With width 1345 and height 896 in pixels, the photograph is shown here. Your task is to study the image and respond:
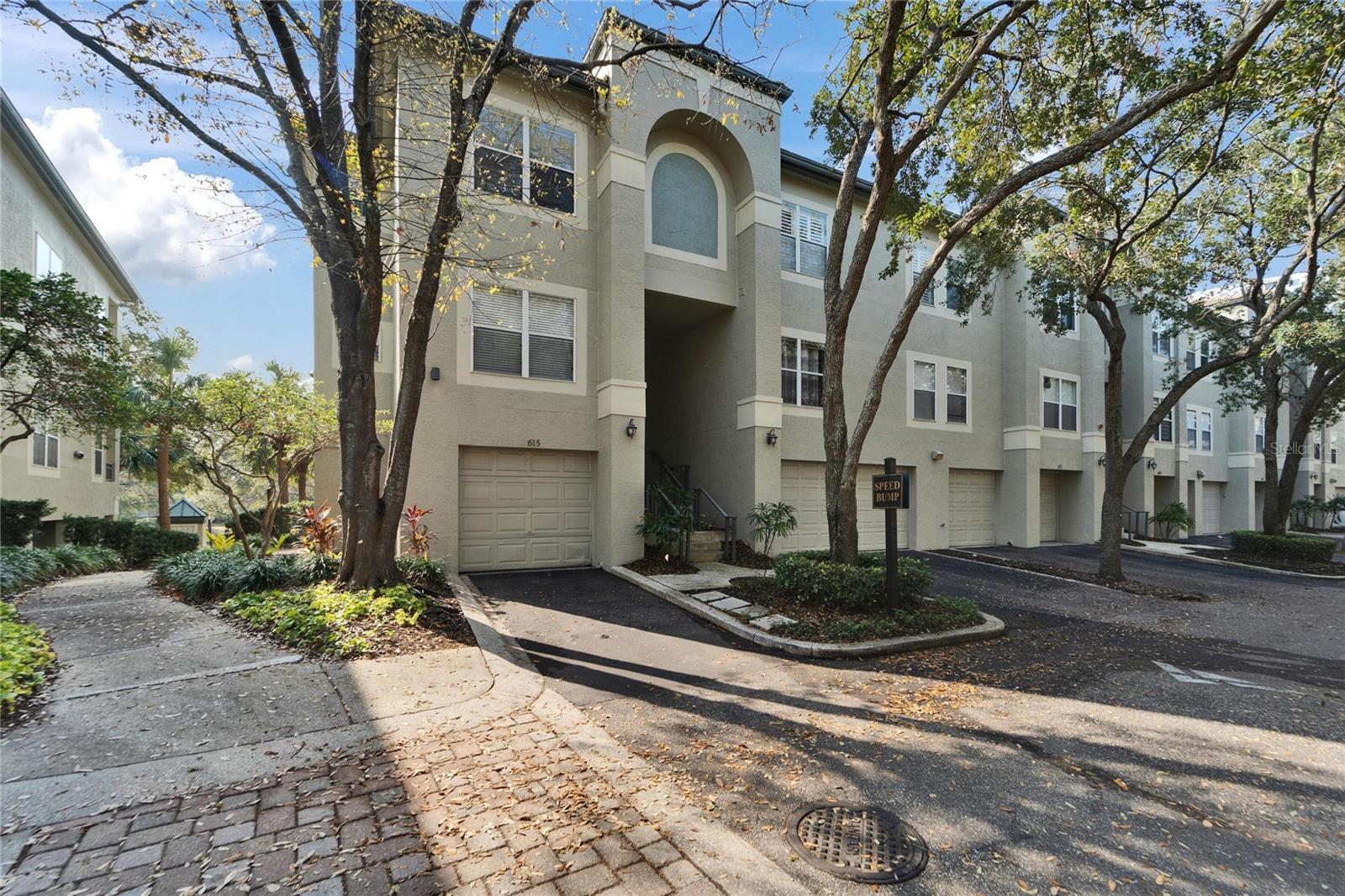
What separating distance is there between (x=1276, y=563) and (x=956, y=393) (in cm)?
864

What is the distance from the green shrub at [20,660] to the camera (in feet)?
12.9

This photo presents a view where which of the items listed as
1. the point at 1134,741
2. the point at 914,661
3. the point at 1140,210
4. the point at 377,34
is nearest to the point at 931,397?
the point at 1140,210

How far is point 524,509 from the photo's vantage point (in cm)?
1048

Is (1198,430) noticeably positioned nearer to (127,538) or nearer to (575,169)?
(575,169)

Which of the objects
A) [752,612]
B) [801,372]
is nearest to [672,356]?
[801,372]

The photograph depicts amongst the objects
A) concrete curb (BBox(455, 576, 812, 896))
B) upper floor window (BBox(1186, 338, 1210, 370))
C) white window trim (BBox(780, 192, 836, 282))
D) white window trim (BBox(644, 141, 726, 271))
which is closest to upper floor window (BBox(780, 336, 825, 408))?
white window trim (BBox(780, 192, 836, 282))

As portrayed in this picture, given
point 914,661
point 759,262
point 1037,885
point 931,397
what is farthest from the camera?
point 931,397

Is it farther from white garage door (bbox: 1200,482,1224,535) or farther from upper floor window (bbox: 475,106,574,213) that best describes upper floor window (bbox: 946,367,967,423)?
white garage door (bbox: 1200,482,1224,535)

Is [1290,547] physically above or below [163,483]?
below

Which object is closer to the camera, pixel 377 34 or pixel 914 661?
pixel 914 661

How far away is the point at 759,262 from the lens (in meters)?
11.8

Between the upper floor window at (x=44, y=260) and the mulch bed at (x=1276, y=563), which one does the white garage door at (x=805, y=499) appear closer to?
the mulch bed at (x=1276, y=563)

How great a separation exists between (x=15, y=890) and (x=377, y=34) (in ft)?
26.1

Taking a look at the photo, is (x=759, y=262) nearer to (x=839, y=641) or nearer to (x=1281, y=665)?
(x=839, y=641)
